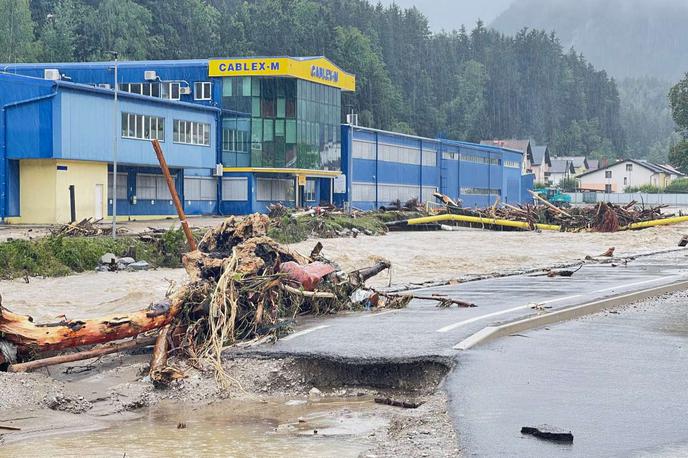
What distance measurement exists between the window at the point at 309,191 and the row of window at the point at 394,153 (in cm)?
421

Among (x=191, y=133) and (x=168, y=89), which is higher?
(x=168, y=89)

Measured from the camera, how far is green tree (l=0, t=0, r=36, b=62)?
104 meters

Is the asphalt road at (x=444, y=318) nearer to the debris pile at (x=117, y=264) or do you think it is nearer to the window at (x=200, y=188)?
the debris pile at (x=117, y=264)

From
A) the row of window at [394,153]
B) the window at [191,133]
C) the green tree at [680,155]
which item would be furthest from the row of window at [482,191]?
the window at [191,133]

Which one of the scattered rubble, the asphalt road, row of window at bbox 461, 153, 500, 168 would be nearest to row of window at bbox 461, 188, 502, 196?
row of window at bbox 461, 153, 500, 168

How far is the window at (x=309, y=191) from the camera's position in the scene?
71688mm

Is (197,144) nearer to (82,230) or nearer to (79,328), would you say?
(82,230)

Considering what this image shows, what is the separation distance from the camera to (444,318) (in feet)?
48.9

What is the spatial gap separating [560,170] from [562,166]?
228 centimetres

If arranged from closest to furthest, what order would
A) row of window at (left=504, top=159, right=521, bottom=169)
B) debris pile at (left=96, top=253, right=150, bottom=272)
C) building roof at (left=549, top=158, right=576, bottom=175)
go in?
debris pile at (left=96, top=253, right=150, bottom=272) → row of window at (left=504, top=159, right=521, bottom=169) → building roof at (left=549, top=158, right=576, bottom=175)

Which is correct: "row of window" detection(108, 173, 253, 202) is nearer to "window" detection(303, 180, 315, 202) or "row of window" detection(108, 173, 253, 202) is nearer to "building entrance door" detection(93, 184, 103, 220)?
"building entrance door" detection(93, 184, 103, 220)

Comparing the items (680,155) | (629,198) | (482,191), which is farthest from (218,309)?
(629,198)

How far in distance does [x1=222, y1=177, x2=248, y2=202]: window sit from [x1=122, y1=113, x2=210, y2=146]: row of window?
156 inches

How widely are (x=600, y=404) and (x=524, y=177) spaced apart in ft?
353
